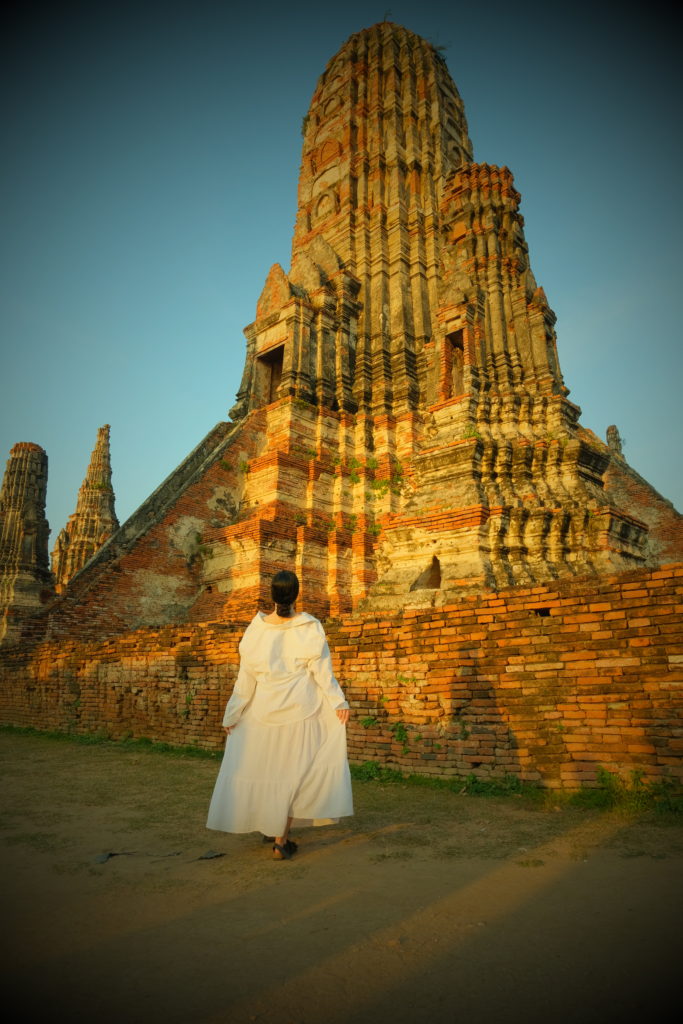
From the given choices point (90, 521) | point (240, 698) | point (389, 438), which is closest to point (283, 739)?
point (240, 698)

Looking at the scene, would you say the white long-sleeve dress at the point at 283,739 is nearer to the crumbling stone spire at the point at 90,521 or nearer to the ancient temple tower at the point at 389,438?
the ancient temple tower at the point at 389,438

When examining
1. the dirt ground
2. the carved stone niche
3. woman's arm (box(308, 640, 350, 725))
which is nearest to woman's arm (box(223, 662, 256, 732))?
woman's arm (box(308, 640, 350, 725))

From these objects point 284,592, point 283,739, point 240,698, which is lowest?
point 283,739

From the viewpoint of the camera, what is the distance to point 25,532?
16.8 meters

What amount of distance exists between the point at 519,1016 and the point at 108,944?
1.38 meters

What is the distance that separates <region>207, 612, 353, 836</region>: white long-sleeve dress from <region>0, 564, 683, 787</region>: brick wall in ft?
5.70

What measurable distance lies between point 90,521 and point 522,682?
25.5 meters

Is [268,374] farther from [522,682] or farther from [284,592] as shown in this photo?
[284,592]

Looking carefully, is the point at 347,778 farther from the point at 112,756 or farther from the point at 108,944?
the point at 112,756

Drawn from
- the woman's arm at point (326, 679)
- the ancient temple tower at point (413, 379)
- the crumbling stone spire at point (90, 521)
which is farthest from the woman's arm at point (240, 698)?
the crumbling stone spire at point (90, 521)

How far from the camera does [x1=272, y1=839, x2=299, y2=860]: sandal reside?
3.03 metres

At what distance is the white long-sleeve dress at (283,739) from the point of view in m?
3.18

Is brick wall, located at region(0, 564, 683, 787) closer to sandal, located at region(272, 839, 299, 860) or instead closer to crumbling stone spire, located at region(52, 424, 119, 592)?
sandal, located at region(272, 839, 299, 860)

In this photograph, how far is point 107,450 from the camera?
98.2 ft
